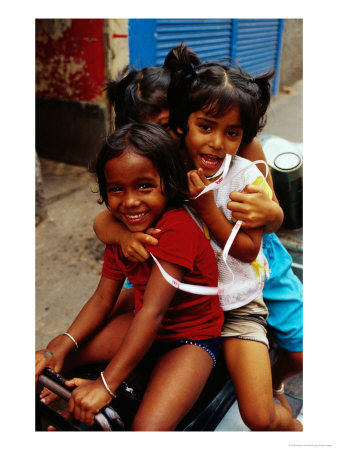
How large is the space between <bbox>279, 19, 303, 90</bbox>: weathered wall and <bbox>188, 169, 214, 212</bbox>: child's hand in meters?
7.79

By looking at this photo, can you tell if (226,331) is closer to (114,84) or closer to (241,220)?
A: (241,220)

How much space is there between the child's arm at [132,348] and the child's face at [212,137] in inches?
16.6

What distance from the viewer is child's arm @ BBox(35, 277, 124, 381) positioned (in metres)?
1.30

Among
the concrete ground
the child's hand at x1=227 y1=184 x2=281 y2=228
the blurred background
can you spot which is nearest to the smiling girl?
the child's hand at x1=227 y1=184 x2=281 y2=228

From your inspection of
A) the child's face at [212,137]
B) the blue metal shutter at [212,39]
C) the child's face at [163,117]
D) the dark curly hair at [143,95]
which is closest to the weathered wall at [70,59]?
the blue metal shutter at [212,39]

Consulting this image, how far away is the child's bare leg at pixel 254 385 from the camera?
1.24 metres

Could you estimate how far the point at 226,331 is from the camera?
54.1 inches

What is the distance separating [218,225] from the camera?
1.25 metres

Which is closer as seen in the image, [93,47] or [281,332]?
[281,332]

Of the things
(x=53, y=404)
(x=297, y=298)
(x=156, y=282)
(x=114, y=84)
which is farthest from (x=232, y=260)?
(x=114, y=84)

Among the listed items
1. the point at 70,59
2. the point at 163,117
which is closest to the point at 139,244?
the point at 163,117

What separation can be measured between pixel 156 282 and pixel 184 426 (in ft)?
1.56

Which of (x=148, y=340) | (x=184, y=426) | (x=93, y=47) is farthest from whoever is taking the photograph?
(x=93, y=47)

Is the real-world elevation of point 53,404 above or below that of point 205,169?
below
